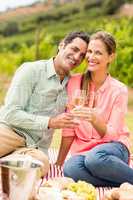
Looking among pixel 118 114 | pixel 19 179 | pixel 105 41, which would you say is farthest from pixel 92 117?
pixel 19 179

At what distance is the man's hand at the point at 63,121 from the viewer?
2.87 m

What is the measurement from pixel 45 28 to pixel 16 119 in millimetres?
14179

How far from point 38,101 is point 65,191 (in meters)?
0.78

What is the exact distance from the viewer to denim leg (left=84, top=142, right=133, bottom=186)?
118 inches

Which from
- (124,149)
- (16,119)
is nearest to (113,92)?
(124,149)

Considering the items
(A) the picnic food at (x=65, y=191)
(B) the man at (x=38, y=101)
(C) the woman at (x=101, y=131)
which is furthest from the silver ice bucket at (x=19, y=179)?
(C) the woman at (x=101, y=131)

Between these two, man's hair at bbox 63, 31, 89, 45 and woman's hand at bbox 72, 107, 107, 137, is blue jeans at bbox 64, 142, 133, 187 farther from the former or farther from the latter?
man's hair at bbox 63, 31, 89, 45

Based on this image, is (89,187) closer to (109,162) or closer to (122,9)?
(109,162)

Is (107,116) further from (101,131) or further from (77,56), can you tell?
(77,56)

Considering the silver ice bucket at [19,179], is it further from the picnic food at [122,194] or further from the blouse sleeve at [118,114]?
the blouse sleeve at [118,114]

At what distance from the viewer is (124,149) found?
3131mm

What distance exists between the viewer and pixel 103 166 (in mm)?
3016

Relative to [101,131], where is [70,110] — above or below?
above

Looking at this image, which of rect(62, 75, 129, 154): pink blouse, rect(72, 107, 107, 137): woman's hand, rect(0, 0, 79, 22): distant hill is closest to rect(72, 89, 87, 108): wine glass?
rect(72, 107, 107, 137): woman's hand
